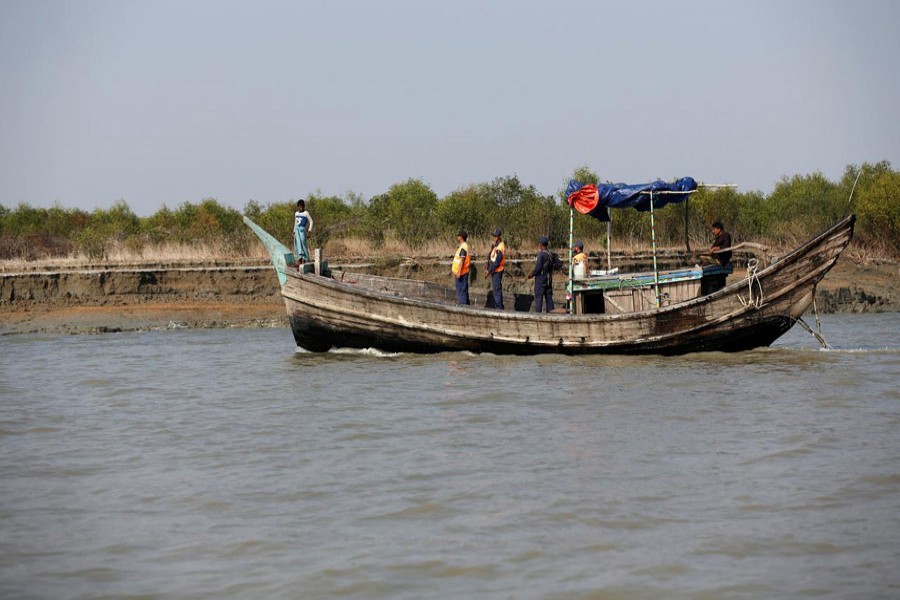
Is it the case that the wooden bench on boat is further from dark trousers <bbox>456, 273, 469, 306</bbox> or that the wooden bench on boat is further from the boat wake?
the boat wake

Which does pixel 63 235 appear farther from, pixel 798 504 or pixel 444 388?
pixel 798 504

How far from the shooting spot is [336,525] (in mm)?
7594

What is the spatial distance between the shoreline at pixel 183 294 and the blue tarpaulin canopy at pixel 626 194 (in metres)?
8.26

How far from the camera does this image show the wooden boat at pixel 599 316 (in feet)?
49.3

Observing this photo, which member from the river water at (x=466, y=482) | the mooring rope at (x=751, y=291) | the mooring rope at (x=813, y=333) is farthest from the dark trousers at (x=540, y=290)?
the mooring rope at (x=813, y=333)

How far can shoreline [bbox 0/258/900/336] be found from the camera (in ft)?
76.5

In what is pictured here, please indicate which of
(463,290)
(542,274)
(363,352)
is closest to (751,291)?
(542,274)

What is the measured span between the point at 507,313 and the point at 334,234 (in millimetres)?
16796

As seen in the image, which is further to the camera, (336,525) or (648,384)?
(648,384)

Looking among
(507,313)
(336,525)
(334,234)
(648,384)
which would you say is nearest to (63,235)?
(334,234)

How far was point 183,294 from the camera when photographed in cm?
2544

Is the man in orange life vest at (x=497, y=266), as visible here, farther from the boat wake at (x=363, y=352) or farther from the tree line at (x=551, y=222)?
the tree line at (x=551, y=222)

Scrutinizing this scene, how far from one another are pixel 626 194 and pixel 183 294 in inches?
531

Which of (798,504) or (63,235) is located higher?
(63,235)
